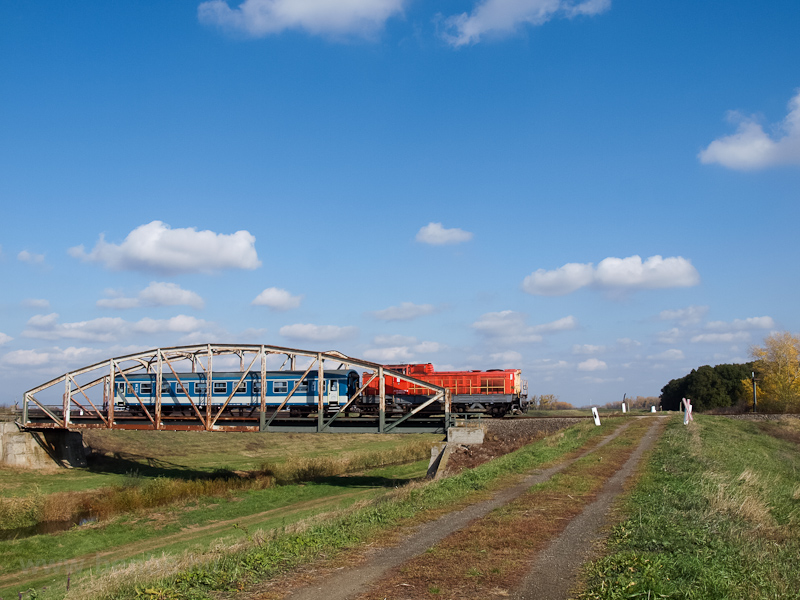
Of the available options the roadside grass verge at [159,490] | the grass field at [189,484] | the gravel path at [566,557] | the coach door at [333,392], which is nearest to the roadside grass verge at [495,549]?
the gravel path at [566,557]

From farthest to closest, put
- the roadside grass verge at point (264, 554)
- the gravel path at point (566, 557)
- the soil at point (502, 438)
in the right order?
the soil at point (502, 438)
the roadside grass verge at point (264, 554)
the gravel path at point (566, 557)

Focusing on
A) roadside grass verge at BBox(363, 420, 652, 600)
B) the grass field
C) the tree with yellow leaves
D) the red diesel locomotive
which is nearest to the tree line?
the tree with yellow leaves

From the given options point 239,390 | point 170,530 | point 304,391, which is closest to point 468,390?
point 304,391

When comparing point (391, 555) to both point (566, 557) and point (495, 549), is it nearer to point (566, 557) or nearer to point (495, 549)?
point (495, 549)

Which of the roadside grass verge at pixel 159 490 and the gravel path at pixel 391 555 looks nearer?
the gravel path at pixel 391 555

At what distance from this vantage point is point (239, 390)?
42281 millimetres

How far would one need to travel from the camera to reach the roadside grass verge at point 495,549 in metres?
8.96

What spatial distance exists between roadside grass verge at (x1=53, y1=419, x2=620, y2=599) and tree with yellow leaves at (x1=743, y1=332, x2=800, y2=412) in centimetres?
7404

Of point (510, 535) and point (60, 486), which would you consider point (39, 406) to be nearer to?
point (60, 486)

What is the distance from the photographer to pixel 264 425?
37.3 meters

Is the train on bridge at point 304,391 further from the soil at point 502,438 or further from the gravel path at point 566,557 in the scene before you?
the gravel path at point 566,557

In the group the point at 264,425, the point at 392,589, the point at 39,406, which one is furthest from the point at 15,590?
the point at 39,406

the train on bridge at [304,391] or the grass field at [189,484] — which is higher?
the train on bridge at [304,391]

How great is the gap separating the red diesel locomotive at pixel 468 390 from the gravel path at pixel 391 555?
112 ft
